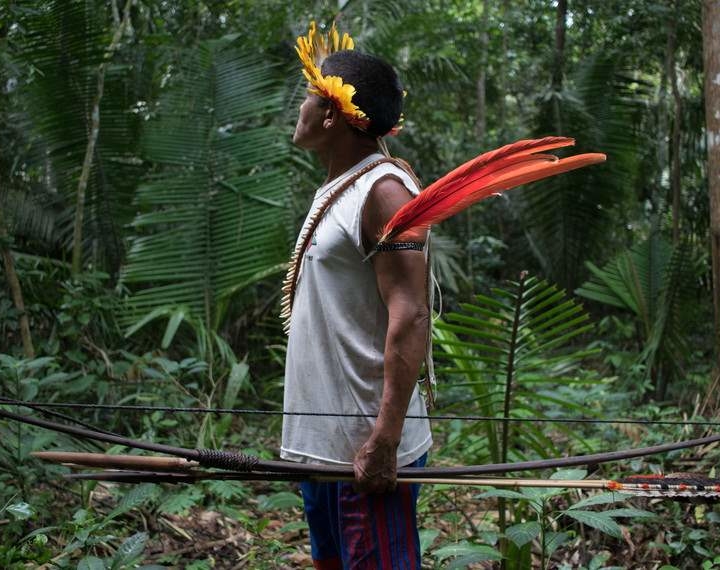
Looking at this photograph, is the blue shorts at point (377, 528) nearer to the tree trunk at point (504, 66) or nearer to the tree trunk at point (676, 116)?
the tree trunk at point (676, 116)

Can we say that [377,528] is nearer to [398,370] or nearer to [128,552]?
[398,370]

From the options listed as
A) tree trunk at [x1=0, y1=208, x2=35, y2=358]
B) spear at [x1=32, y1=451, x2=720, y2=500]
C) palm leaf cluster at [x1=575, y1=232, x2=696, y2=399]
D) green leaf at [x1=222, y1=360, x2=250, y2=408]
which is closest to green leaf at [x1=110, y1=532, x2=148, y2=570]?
spear at [x1=32, y1=451, x2=720, y2=500]

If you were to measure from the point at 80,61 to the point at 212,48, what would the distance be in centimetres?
101

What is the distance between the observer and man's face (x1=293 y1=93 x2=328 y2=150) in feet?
6.64

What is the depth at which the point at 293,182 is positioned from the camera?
6.23m

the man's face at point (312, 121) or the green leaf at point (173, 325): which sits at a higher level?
the man's face at point (312, 121)

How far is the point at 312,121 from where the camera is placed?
Result: 6.68 ft

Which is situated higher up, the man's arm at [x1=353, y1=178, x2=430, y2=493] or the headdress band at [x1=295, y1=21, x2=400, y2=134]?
the headdress band at [x1=295, y1=21, x2=400, y2=134]

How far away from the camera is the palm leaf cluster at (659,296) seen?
5285 millimetres

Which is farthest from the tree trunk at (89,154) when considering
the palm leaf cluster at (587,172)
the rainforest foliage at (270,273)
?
the palm leaf cluster at (587,172)

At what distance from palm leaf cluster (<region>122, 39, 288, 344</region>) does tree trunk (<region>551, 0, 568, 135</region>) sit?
2.88m

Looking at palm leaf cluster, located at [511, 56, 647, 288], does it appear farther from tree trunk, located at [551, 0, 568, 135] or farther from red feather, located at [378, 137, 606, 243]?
red feather, located at [378, 137, 606, 243]

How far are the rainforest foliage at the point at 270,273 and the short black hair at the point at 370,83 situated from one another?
1023mm

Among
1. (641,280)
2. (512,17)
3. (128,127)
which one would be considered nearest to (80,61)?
(128,127)
